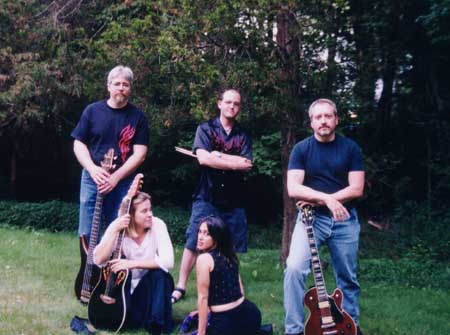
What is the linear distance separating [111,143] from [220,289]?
5.54ft

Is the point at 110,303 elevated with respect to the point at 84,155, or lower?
lower

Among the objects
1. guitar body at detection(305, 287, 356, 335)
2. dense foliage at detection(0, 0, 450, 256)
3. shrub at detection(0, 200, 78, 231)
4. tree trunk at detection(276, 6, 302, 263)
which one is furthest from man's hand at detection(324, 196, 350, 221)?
shrub at detection(0, 200, 78, 231)

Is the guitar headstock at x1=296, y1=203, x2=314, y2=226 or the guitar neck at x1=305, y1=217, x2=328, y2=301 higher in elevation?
the guitar headstock at x1=296, y1=203, x2=314, y2=226

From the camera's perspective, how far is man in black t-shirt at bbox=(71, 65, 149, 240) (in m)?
5.28

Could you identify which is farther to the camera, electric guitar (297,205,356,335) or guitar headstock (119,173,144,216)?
guitar headstock (119,173,144,216)

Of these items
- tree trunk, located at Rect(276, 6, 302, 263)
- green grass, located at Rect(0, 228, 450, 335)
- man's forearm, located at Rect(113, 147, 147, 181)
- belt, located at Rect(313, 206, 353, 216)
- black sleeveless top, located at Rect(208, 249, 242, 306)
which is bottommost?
green grass, located at Rect(0, 228, 450, 335)

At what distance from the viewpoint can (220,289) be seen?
14.4 ft

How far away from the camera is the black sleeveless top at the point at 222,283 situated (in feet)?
14.4

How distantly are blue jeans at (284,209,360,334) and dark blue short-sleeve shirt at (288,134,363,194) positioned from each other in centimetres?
23

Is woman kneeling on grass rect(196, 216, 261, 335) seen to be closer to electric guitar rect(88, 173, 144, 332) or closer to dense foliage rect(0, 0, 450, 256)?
electric guitar rect(88, 173, 144, 332)

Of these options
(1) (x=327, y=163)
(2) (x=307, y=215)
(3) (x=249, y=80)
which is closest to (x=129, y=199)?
(2) (x=307, y=215)

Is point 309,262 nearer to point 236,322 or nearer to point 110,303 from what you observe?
point 236,322

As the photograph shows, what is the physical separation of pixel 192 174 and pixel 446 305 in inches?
318

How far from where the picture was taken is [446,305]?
5.97 metres
